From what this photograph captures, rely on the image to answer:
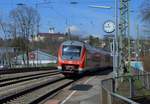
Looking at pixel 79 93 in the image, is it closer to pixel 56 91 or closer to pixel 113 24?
pixel 56 91

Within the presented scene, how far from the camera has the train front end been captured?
133 feet

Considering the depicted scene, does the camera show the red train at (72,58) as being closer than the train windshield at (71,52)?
Yes

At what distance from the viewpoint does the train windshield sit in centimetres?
4081

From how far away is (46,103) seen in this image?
72.0 ft

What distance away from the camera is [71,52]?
1614 inches

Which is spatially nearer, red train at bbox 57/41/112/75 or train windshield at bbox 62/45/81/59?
red train at bbox 57/41/112/75

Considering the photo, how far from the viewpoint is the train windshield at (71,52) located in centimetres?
4081

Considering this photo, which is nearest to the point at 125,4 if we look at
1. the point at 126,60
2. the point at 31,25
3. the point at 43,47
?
the point at 126,60

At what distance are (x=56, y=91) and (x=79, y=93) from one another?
2547 millimetres

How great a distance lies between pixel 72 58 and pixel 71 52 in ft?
1.83

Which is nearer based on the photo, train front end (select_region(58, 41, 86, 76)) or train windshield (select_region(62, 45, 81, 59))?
train front end (select_region(58, 41, 86, 76))

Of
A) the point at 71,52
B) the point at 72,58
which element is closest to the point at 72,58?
the point at 72,58

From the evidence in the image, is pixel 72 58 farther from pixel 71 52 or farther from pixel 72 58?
pixel 71 52

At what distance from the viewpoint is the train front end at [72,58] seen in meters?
40.4
